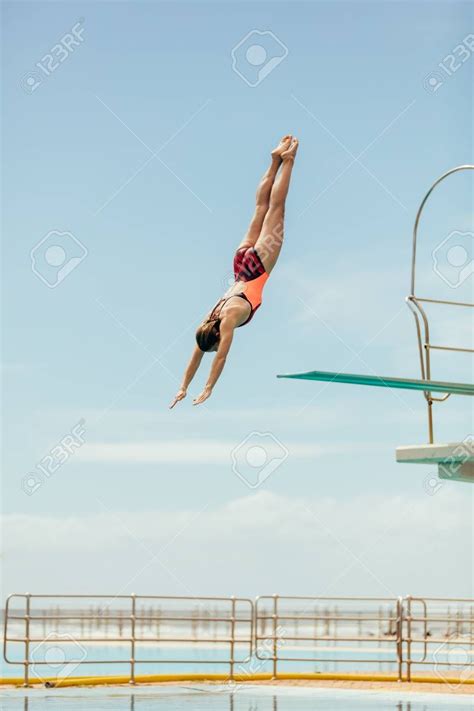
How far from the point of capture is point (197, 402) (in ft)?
25.6

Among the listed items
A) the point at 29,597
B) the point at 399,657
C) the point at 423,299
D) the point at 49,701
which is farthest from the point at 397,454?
the point at 399,657

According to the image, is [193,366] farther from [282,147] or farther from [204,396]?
[282,147]

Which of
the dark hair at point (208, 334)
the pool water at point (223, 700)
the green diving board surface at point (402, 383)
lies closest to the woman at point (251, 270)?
the dark hair at point (208, 334)

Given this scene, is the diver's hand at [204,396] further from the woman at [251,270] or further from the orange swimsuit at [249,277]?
the orange swimsuit at [249,277]

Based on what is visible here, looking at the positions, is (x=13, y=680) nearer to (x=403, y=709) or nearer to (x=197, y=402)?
(x=403, y=709)

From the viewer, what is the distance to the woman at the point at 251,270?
7.96 metres

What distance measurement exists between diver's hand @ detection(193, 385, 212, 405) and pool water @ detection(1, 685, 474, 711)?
6339 mm

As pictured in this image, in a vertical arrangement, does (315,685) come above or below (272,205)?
below

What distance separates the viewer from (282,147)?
9.03 m

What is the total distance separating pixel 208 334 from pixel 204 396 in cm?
48

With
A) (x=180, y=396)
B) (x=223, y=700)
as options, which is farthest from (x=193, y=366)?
(x=223, y=700)

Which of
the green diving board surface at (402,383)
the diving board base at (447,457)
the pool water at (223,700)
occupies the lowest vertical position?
the pool water at (223,700)

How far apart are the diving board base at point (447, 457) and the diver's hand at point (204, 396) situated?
4.80 feet

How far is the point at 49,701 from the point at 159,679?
13.2ft
